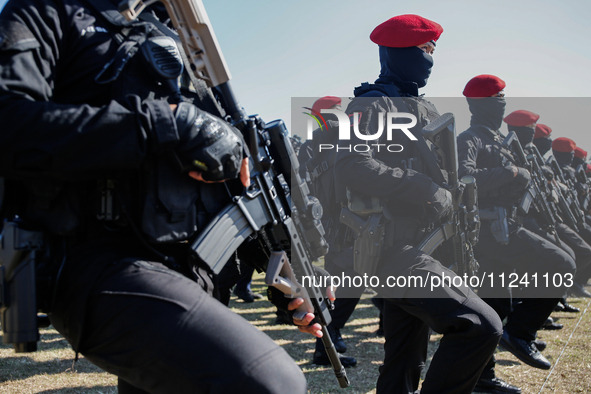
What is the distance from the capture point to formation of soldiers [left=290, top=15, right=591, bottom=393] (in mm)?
2334

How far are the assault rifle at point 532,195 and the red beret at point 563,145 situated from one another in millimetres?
4559

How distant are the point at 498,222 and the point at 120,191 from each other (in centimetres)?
398

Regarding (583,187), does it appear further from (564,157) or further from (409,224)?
(409,224)

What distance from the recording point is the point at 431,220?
9.38ft

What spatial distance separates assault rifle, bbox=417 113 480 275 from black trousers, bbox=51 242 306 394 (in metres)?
1.82

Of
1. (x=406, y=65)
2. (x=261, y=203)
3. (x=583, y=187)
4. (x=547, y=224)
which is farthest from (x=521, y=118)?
(x=261, y=203)

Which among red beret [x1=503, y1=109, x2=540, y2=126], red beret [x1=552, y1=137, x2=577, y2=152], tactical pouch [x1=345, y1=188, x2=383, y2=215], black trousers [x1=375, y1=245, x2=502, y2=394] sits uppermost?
red beret [x1=503, y1=109, x2=540, y2=126]

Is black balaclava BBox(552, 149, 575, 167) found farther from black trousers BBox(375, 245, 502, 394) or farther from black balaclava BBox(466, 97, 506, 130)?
black trousers BBox(375, 245, 502, 394)

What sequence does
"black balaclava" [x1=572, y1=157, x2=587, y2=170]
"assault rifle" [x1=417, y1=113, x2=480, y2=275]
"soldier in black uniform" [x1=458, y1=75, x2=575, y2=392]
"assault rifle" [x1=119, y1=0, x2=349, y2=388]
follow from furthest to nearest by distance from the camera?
"black balaclava" [x1=572, y1=157, x2=587, y2=170], "soldier in black uniform" [x1=458, y1=75, x2=575, y2=392], "assault rifle" [x1=417, y1=113, x2=480, y2=275], "assault rifle" [x1=119, y1=0, x2=349, y2=388]

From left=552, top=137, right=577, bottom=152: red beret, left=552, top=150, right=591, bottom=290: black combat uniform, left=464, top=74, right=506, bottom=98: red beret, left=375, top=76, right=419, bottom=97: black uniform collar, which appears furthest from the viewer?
left=552, top=137, right=577, bottom=152: red beret

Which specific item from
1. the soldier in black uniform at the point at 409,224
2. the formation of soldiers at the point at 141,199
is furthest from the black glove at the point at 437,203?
the formation of soldiers at the point at 141,199

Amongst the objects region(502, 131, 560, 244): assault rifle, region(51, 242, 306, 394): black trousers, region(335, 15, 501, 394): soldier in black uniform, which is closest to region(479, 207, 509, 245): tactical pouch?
region(502, 131, 560, 244): assault rifle

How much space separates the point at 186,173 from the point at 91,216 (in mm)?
277

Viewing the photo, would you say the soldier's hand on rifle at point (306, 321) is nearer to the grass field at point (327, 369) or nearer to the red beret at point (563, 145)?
the grass field at point (327, 369)
